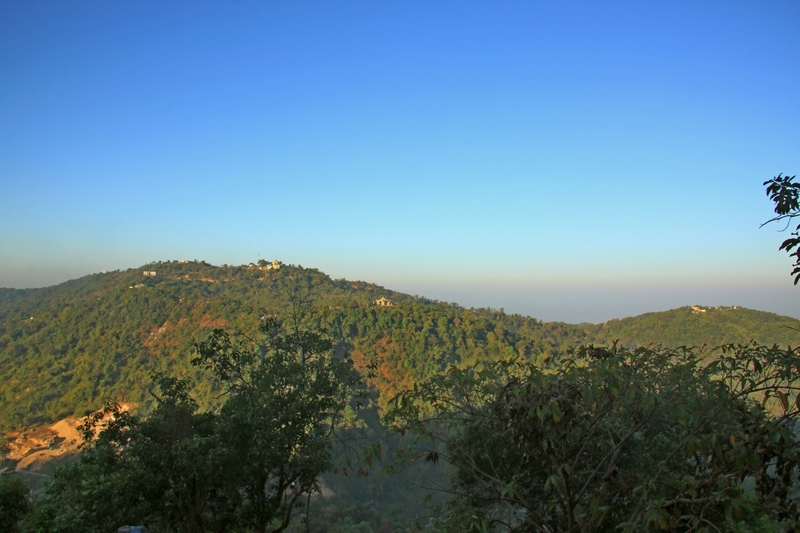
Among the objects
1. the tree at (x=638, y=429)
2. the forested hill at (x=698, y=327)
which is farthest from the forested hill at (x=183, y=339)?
the tree at (x=638, y=429)

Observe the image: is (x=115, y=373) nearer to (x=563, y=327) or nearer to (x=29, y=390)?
(x=29, y=390)

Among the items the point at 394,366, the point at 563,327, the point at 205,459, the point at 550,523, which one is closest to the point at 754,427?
the point at 550,523

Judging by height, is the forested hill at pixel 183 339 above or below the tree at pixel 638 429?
below

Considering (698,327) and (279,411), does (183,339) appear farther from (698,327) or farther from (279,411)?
(698,327)

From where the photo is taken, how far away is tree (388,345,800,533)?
7.13ft

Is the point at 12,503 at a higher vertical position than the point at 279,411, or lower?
lower

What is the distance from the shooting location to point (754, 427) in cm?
227

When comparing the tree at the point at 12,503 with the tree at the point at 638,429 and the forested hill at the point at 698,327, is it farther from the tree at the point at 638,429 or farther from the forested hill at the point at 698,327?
the forested hill at the point at 698,327

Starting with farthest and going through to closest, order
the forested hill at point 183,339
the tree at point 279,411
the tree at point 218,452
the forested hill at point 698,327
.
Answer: the forested hill at point 698,327 < the forested hill at point 183,339 < the tree at point 279,411 < the tree at point 218,452

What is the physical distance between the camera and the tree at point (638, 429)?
217 cm

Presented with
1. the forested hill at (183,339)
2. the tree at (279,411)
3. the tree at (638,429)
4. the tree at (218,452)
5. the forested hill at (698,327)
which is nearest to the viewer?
the tree at (638,429)

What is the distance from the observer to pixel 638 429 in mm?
3154

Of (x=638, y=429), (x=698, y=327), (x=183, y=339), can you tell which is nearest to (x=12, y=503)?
(x=638, y=429)

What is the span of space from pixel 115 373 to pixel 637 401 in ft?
161
